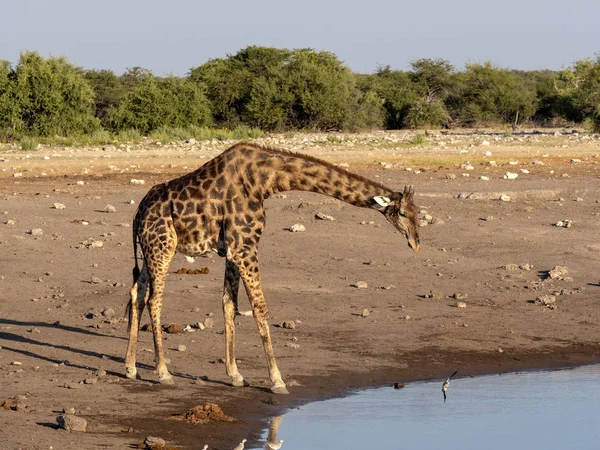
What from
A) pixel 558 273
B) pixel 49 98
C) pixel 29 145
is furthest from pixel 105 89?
pixel 558 273

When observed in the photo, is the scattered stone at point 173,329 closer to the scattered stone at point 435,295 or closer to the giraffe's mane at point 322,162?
the giraffe's mane at point 322,162

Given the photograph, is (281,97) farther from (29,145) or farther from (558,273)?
(558,273)

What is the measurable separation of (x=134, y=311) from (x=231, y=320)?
74cm

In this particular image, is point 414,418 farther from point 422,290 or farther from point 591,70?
point 591,70

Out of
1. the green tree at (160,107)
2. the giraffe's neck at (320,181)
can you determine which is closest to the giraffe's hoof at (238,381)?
the giraffe's neck at (320,181)

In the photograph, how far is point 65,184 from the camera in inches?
771

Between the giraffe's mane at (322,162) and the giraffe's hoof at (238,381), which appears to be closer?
the giraffe's mane at (322,162)

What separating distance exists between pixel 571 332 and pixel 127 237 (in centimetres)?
593

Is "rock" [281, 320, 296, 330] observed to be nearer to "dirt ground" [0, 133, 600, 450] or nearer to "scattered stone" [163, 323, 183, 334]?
"dirt ground" [0, 133, 600, 450]

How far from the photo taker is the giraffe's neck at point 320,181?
7820 mm

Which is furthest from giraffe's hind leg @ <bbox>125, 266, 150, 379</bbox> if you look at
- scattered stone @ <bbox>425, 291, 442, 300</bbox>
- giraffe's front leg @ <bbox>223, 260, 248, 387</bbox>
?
scattered stone @ <bbox>425, 291, 442, 300</bbox>

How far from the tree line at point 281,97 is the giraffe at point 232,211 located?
1076 inches

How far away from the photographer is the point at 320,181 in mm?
7906

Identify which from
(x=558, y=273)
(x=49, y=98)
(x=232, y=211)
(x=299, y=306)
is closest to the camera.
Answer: (x=232, y=211)
